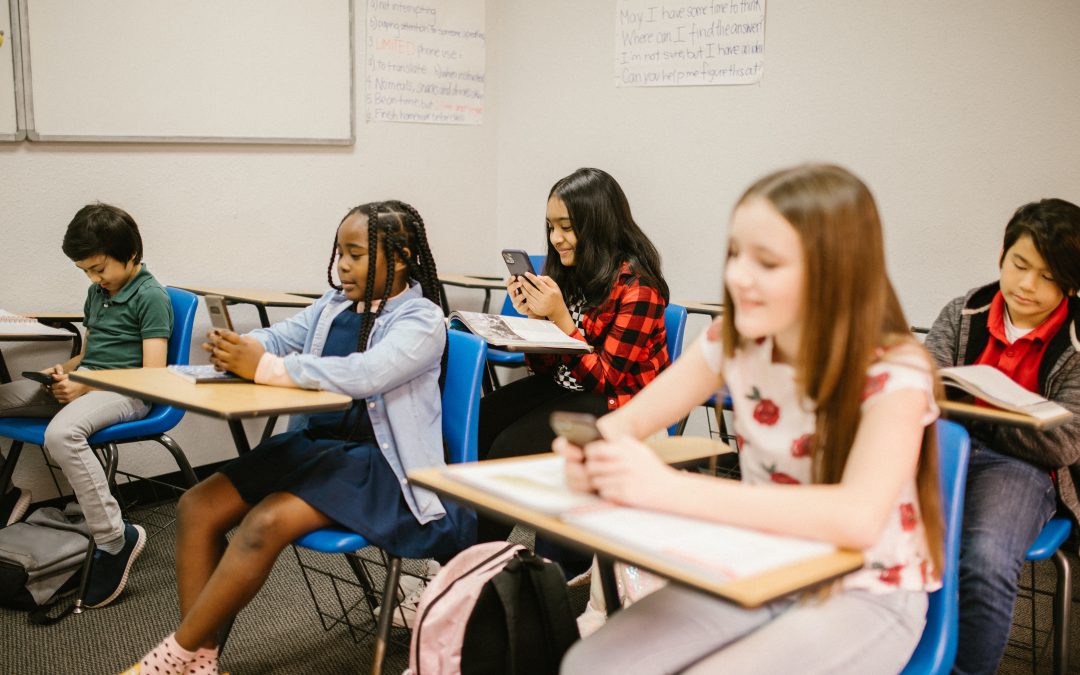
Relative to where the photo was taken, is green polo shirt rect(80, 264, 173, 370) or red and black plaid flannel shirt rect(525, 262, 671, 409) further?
green polo shirt rect(80, 264, 173, 370)

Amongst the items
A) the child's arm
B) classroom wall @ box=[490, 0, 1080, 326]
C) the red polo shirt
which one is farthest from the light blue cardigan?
classroom wall @ box=[490, 0, 1080, 326]

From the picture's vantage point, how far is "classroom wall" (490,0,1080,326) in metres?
2.92

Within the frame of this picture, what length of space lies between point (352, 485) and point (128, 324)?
1.30 meters

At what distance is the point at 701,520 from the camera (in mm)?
980

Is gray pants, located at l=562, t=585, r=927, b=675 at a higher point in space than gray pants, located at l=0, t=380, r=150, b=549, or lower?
higher

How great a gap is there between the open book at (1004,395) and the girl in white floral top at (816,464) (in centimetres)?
53

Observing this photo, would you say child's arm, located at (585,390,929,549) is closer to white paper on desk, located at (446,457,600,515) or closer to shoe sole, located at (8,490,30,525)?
white paper on desk, located at (446,457,600,515)

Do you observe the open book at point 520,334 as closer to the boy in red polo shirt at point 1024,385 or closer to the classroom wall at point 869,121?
Result: the boy in red polo shirt at point 1024,385

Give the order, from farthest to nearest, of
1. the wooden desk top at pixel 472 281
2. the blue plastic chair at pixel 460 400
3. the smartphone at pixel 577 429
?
the wooden desk top at pixel 472 281
the blue plastic chair at pixel 460 400
the smartphone at pixel 577 429

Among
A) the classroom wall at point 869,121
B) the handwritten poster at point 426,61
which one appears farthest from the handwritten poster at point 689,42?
the handwritten poster at point 426,61

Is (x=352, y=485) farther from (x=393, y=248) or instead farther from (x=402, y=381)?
(x=393, y=248)

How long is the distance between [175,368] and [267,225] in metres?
1.70

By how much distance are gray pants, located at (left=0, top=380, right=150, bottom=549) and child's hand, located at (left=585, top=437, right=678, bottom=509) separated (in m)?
1.85

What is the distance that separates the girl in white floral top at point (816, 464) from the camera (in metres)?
0.99
